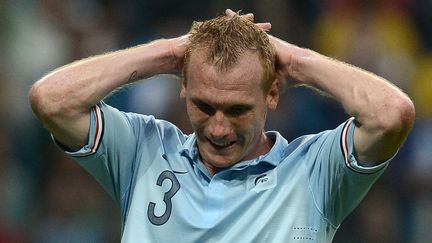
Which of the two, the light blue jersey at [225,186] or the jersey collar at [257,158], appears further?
the jersey collar at [257,158]

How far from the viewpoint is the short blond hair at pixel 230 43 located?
4.11 metres

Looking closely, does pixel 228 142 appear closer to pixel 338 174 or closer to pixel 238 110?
pixel 238 110

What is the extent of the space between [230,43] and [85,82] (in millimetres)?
608

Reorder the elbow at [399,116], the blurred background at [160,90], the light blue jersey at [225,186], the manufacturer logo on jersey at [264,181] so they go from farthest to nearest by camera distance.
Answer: the blurred background at [160,90]
the manufacturer logo on jersey at [264,181]
the light blue jersey at [225,186]
the elbow at [399,116]

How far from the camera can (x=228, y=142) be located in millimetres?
4133

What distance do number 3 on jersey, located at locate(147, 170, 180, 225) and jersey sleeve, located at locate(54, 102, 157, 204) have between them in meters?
0.15

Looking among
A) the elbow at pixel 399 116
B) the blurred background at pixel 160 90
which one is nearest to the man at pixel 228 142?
the elbow at pixel 399 116

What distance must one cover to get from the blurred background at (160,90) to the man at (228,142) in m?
3.45

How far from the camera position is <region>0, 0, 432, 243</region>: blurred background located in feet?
25.6

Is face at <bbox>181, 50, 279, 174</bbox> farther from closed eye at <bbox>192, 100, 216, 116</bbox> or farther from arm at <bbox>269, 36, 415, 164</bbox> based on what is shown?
arm at <bbox>269, 36, 415, 164</bbox>

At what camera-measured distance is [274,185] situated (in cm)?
422

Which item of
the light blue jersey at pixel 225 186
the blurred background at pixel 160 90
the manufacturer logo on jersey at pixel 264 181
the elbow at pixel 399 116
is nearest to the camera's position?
the elbow at pixel 399 116

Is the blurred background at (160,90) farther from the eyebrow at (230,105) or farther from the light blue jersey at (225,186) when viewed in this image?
the eyebrow at (230,105)

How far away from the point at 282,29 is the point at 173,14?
0.89 m
